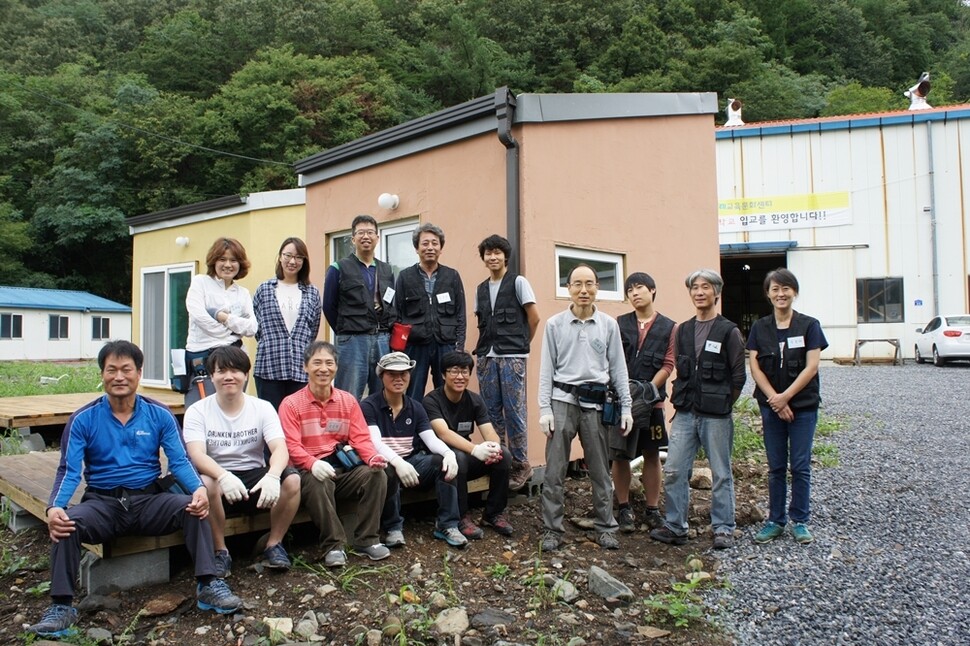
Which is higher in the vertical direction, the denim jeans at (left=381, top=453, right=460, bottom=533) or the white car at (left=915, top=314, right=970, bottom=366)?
the white car at (left=915, top=314, right=970, bottom=366)

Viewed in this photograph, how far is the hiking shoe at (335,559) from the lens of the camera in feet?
12.5

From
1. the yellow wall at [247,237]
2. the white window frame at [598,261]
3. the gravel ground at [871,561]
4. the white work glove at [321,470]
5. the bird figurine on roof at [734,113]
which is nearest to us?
the gravel ground at [871,561]

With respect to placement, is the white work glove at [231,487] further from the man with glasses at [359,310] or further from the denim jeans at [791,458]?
the denim jeans at [791,458]

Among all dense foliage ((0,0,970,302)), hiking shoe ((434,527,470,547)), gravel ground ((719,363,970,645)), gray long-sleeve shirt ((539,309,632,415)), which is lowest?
gravel ground ((719,363,970,645))

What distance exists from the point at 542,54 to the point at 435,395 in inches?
1519

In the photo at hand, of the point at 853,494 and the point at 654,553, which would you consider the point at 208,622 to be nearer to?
the point at 654,553

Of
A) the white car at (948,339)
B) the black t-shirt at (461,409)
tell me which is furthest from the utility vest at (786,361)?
the white car at (948,339)

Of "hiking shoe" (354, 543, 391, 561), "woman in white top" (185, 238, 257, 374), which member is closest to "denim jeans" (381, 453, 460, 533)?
"hiking shoe" (354, 543, 391, 561)

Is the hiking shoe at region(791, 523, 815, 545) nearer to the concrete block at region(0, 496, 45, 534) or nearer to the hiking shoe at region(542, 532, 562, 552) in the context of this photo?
the hiking shoe at region(542, 532, 562, 552)

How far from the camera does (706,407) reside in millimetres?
4316

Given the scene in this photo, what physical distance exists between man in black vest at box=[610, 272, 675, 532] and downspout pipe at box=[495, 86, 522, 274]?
106 cm

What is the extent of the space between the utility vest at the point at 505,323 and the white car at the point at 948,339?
46.9 ft

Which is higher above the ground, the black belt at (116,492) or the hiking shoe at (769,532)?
the black belt at (116,492)

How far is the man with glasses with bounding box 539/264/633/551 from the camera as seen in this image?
4.40m
